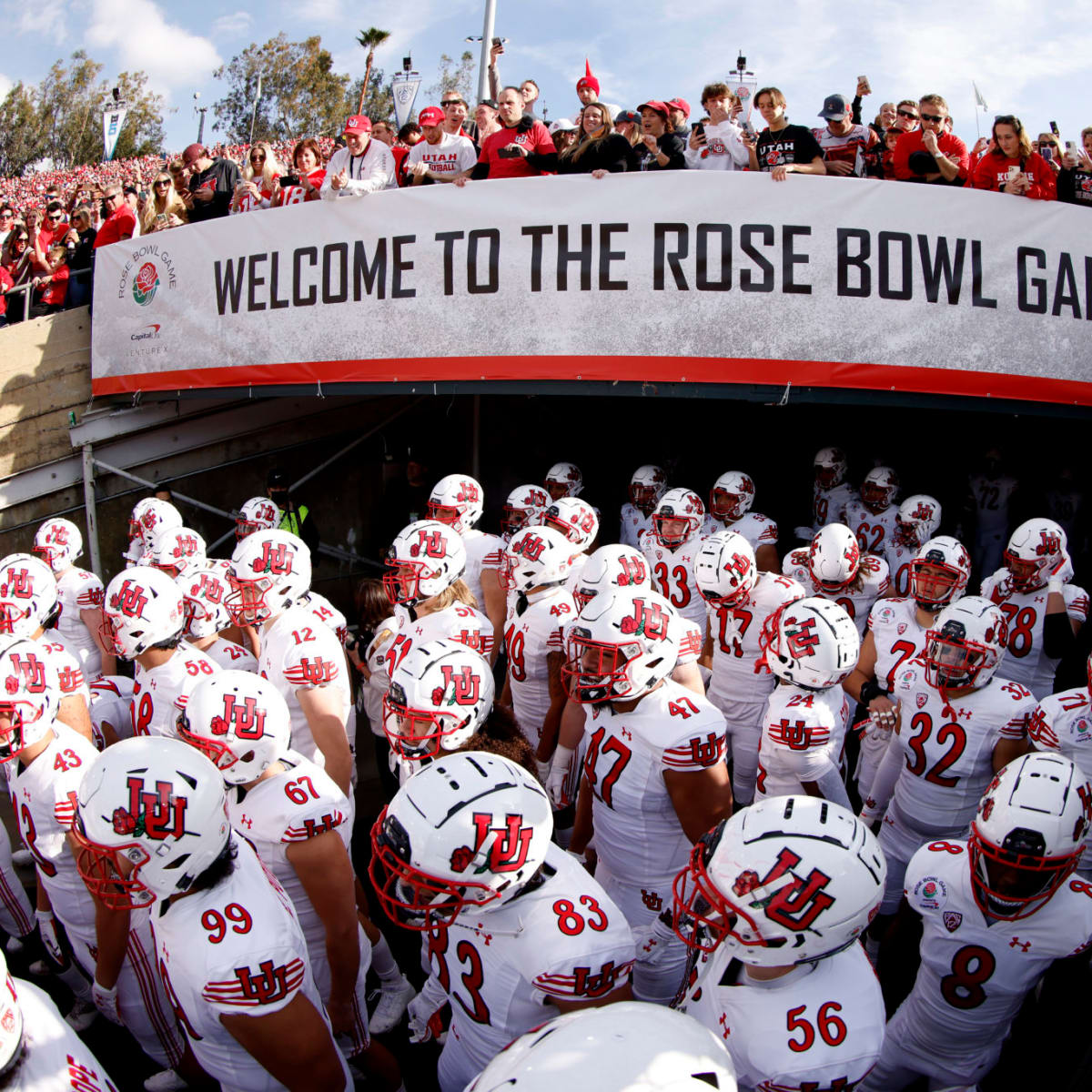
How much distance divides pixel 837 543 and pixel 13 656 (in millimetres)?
4762

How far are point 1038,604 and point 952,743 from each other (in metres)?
2.22

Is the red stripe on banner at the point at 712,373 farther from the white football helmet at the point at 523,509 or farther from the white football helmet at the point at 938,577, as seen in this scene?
the white football helmet at the point at 938,577

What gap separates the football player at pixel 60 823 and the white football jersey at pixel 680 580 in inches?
166

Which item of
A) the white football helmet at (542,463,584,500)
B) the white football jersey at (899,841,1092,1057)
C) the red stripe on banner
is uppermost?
the red stripe on banner

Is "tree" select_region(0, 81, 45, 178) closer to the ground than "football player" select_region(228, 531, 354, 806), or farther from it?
farther from it

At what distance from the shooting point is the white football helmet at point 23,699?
11.5 ft

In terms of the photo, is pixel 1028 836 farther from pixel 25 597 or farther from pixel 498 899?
pixel 25 597

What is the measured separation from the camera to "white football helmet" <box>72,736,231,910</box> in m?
2.52

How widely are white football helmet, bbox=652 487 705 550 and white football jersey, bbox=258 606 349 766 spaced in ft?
10.5

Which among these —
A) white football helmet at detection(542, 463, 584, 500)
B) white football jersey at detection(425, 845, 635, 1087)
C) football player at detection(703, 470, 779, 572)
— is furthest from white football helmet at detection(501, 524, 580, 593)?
white football helmet at detection(542, 463, 584, 500)

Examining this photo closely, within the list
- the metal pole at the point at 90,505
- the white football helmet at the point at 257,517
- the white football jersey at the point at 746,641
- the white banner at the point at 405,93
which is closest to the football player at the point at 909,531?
the white football jersey at the point at 746,641

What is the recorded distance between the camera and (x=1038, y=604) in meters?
5.76

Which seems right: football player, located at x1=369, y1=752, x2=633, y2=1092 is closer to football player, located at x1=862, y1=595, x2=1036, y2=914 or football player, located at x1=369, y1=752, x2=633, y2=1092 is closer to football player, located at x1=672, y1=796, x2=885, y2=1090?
football player, located at x1=672, y1=796, x2=885, y2=1090

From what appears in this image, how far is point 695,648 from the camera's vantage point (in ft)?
15.2
